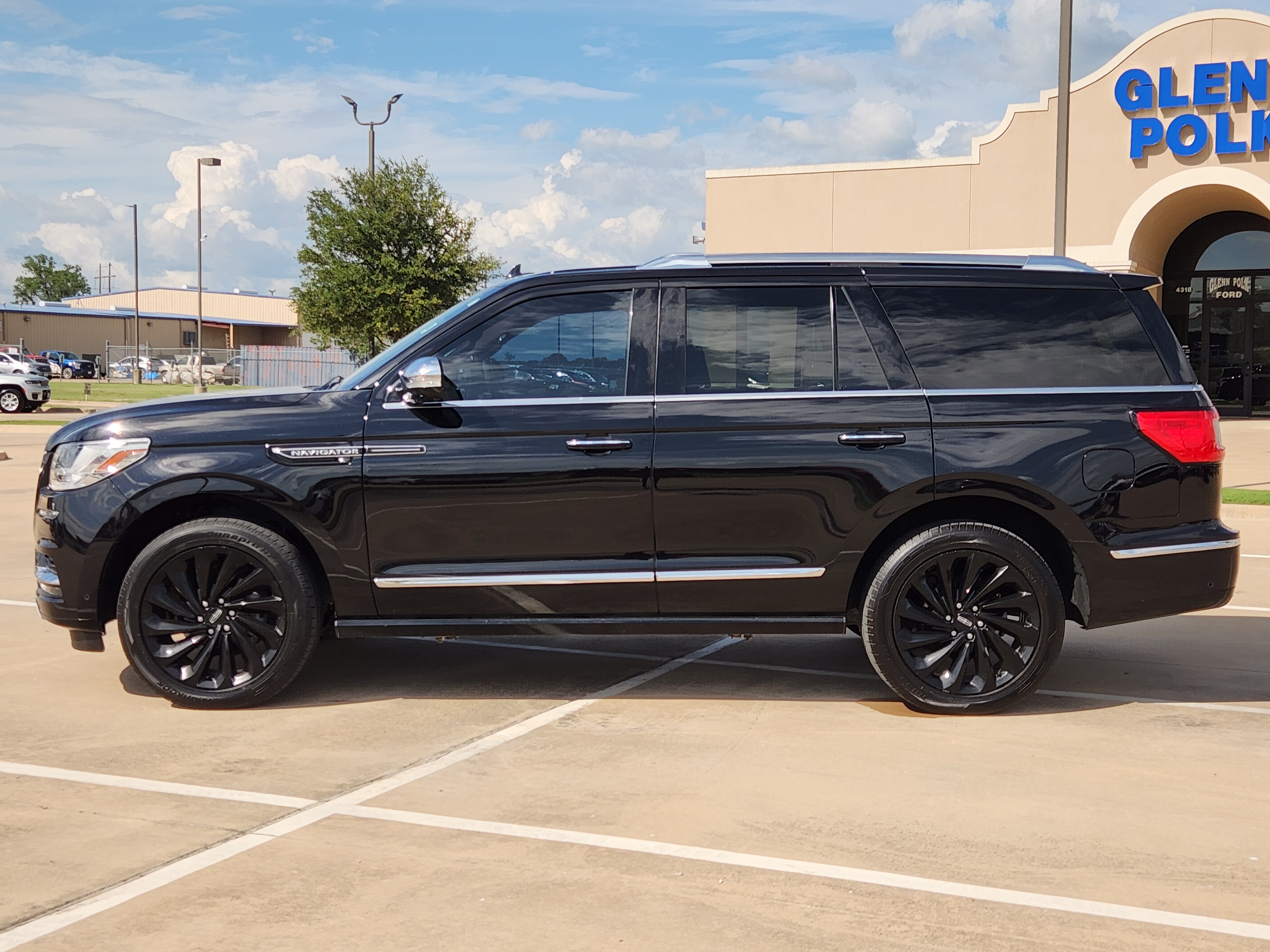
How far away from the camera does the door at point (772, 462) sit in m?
5.66

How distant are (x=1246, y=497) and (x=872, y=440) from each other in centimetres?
1010

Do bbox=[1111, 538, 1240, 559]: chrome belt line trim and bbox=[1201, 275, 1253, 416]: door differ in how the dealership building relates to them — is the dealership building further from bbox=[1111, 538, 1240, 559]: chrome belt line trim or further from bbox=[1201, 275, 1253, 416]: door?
bbox=[1111, 538, 1240, 559]: chrome belt line trim

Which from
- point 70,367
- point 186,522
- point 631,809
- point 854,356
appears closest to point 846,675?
point 854,356

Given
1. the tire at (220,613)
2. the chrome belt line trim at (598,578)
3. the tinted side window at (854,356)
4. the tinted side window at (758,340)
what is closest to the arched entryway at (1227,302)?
the tinted side window at (854,356)

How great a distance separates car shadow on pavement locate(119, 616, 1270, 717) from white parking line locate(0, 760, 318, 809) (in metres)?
1.15

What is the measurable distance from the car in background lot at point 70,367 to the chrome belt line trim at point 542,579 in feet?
240

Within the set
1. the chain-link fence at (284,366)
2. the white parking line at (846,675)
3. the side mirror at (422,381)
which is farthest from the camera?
the chain-link fence at (284,366)

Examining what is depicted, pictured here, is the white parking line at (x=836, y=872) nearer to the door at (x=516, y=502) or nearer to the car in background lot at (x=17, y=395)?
the door at (x=516, y=502)

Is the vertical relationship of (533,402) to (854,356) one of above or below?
below

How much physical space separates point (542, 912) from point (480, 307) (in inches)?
118

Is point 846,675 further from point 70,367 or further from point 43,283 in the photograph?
point 43,283

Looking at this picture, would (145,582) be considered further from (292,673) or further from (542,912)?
(542,912)

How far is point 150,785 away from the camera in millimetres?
4715

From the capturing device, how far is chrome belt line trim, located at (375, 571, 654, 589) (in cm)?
568
